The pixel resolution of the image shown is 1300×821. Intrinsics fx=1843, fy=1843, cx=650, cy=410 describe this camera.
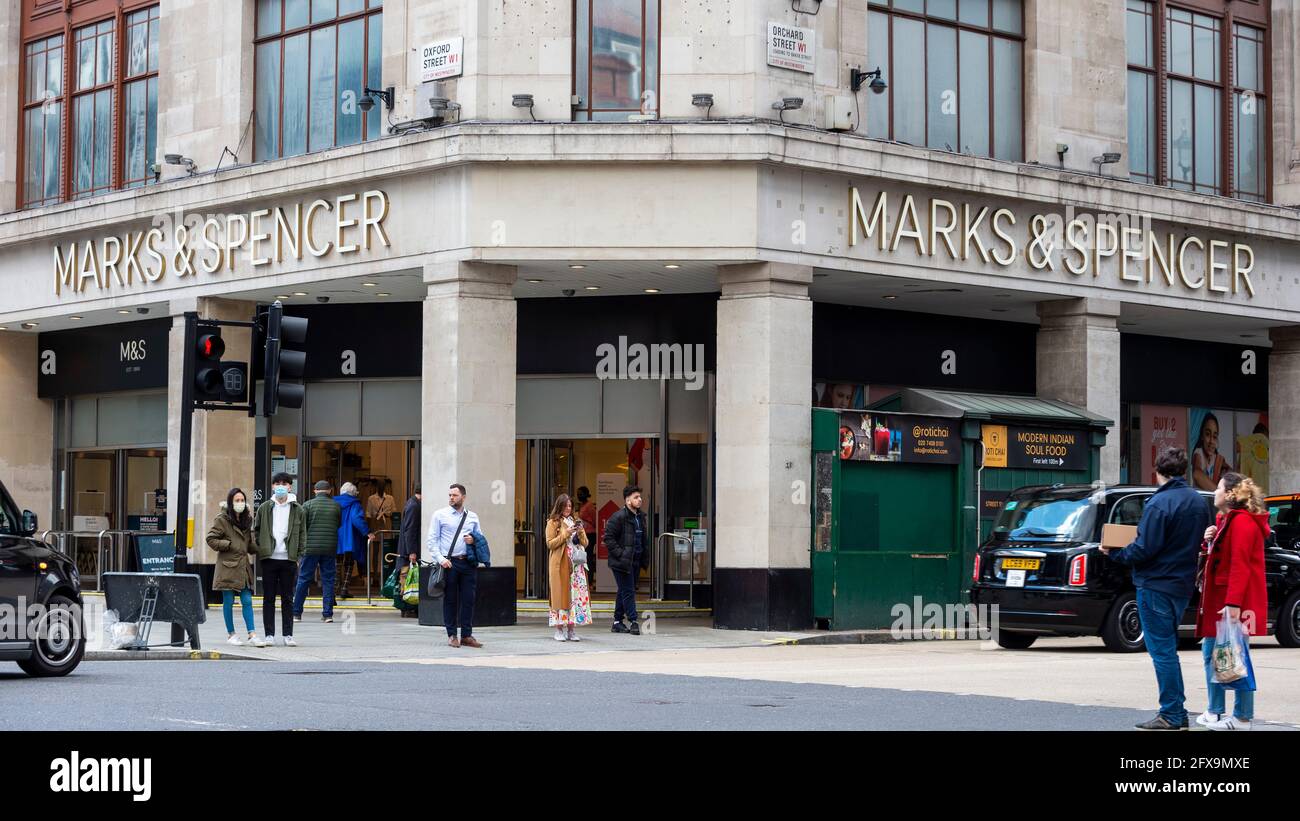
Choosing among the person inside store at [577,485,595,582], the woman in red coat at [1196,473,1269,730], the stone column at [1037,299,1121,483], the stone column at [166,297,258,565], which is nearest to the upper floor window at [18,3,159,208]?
the stone column at [166,297,258,565]

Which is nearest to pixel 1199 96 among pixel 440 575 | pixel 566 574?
pixel 566 574

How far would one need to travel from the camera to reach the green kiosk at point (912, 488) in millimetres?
24500

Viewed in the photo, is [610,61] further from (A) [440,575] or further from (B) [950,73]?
(A) [440,575]

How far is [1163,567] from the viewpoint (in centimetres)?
1212

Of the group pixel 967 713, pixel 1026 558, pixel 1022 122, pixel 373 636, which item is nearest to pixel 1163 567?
pixel 967 713

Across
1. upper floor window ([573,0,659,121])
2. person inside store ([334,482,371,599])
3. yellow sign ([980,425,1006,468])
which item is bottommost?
person inside store ([334,482,371,599])

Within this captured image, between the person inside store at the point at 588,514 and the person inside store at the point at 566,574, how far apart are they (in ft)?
19.0

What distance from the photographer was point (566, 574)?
73.9 feet

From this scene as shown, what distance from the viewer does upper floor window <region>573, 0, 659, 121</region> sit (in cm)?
2478

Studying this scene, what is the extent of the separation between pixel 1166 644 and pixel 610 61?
1485cm

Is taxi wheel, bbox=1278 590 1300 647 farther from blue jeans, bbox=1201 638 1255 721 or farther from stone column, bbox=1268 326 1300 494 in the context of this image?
stone column, bbox=1268 326 1300 494

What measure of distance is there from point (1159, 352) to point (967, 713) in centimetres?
2146

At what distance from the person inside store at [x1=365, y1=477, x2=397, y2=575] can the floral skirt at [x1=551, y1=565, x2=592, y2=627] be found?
780 cm
